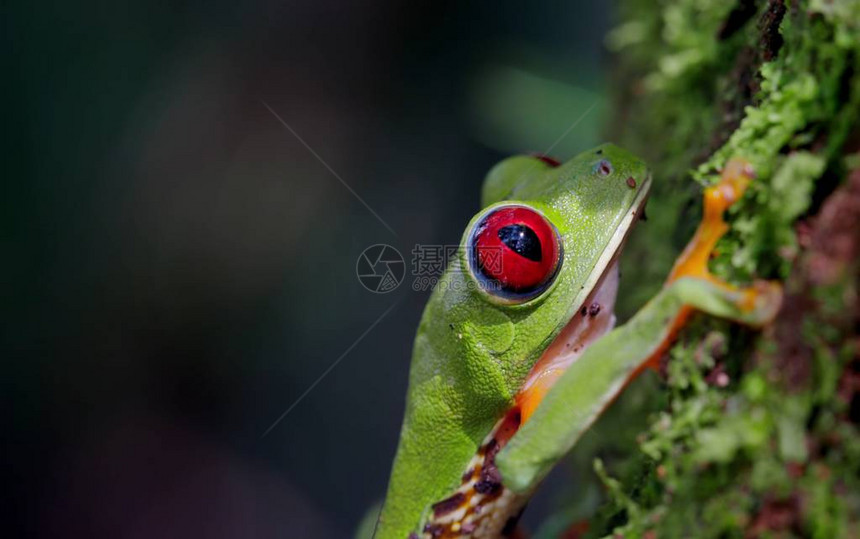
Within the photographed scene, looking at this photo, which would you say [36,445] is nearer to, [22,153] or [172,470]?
[172,470]

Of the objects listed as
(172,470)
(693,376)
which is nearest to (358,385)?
(172,470)

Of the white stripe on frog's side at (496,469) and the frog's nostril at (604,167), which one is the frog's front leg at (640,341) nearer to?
the white stripe on frog's side at (496,469)

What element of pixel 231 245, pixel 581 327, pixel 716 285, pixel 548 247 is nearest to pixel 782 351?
pixel 716 285

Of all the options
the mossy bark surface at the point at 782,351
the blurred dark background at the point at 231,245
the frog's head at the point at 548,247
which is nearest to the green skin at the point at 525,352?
the frog's head at the point at 548,247

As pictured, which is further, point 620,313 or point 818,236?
point 620,313

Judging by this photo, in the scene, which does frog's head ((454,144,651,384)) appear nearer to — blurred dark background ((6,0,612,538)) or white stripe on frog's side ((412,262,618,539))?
white stripe on frog's side ((412,262,618,539))

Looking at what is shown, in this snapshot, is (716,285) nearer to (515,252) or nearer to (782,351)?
(782,351)
